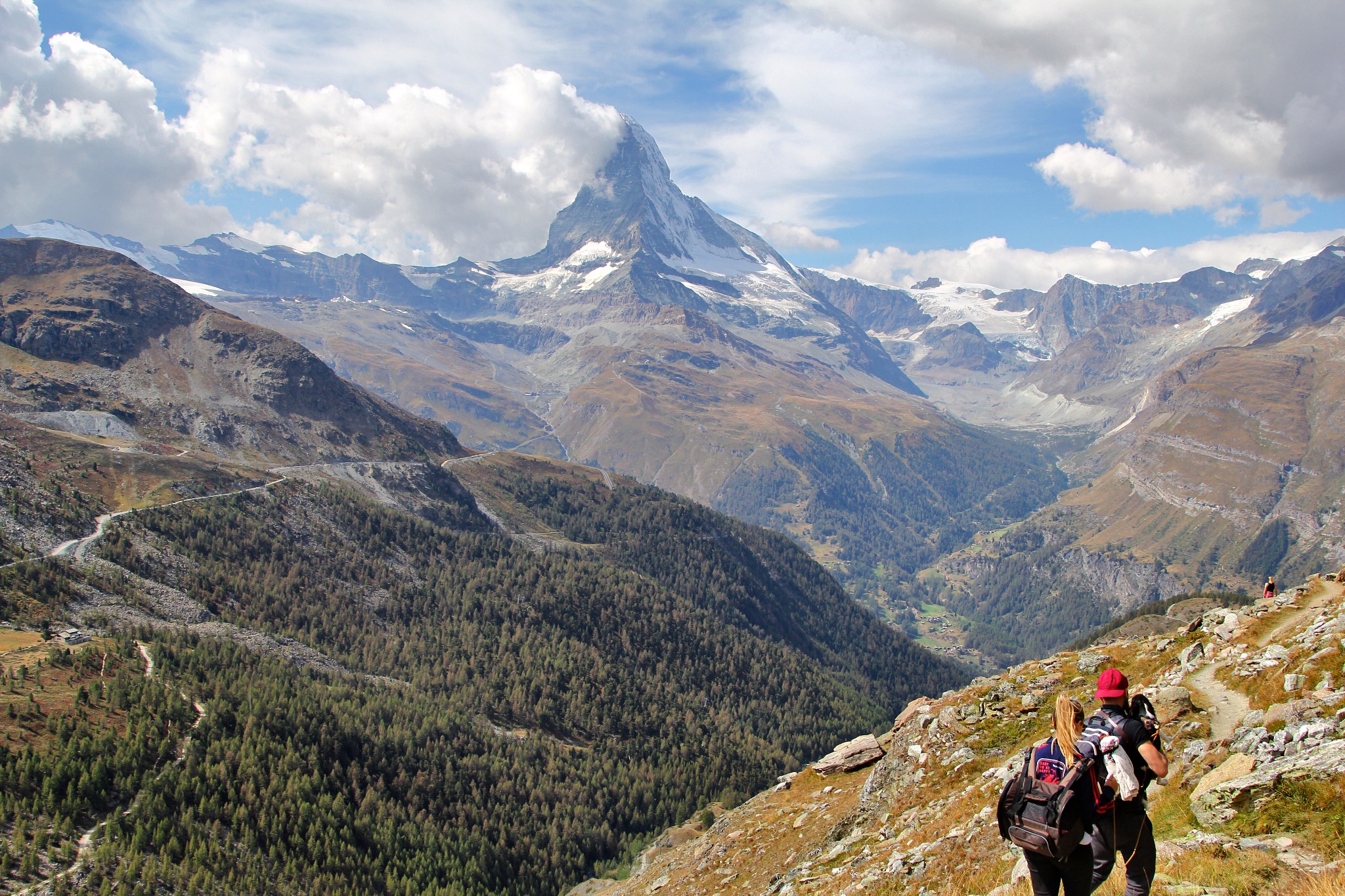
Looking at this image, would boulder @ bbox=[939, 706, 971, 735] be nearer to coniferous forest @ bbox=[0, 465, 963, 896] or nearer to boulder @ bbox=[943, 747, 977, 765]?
boulder @ bbox=[943, 747, 977, 765]

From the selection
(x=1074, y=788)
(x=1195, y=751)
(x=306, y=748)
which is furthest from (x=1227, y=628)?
(x=306, y=748)

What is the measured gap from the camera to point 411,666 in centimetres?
17738

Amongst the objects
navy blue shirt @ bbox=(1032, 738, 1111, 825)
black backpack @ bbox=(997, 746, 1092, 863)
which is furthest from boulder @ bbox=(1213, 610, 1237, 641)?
black backpack @ bbox=(997, 746, 1092, 863)

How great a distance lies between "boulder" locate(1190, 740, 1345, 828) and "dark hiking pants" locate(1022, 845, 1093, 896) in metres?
9.64

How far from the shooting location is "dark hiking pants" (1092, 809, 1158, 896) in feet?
47.6

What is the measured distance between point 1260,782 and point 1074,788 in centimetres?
1194

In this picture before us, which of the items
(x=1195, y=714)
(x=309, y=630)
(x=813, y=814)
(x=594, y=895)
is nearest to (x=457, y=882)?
(x=594, y=895)

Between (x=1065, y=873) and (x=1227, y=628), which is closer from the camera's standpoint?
(x=1065, y=873)

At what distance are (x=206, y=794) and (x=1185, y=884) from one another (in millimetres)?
114158

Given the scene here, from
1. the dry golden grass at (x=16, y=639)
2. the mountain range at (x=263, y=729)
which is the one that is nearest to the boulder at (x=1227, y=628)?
the mountain range at (x=263, y=729)

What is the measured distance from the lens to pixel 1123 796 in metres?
14.3

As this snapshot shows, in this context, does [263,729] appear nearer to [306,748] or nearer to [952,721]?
[306,748]

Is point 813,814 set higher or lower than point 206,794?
higher

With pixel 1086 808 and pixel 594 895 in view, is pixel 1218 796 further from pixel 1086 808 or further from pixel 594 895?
pixel 594 895
